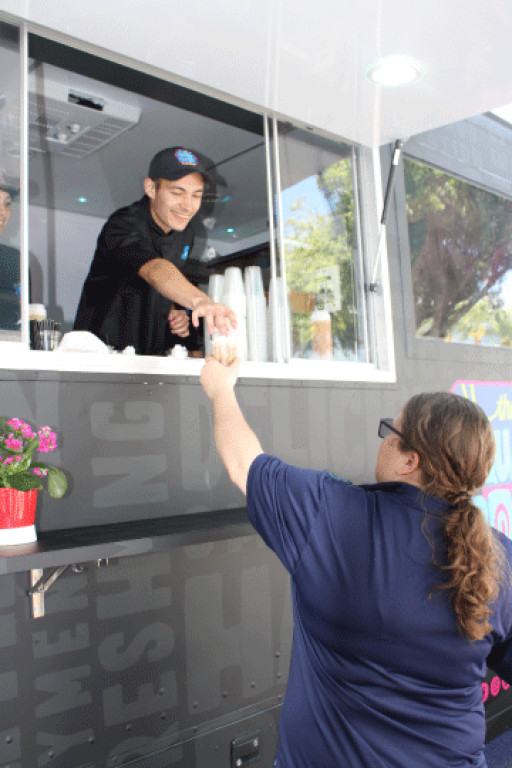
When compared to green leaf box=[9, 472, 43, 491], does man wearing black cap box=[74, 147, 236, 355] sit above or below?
above

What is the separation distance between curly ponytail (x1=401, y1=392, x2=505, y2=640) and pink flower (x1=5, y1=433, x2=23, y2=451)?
942 mm

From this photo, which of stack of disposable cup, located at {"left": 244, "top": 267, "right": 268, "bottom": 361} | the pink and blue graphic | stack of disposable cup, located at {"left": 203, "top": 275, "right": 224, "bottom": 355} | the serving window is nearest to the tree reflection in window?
the pink and blue graphic

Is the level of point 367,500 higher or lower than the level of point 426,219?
lower

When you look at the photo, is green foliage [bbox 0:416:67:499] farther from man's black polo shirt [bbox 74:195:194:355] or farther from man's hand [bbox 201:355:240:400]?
man's black polo shirt [bbox 74:195:194:355]

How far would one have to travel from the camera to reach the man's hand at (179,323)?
302cm

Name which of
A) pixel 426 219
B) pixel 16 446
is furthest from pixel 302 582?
pixel 426 219

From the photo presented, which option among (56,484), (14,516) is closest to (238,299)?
(56,484)

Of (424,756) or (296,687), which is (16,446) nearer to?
(296,687)

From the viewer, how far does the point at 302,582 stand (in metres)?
1.34

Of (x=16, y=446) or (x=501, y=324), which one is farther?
(x=501, y=324)

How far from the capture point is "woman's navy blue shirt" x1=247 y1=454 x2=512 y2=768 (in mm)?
1292

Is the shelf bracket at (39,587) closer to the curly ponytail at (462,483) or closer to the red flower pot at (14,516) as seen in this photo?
the red flower pot at (14,516)

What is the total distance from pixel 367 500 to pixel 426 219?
8.31 ft

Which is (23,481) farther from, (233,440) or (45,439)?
(233,440)
